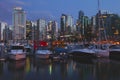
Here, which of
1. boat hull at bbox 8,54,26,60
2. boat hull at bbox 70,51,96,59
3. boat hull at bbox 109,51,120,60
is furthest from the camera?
boat hull at bbox 109,51,120,60

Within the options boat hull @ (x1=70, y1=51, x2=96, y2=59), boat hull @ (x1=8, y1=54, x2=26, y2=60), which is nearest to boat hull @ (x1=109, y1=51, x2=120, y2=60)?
boat hull @ (x1=70, y1=51, x2=96, y2=59)

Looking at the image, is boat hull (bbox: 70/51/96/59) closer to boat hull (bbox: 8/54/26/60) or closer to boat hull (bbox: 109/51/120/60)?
boat hull (bbox: 109/51/120/60)

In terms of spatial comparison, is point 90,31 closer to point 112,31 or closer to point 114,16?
point 112,31

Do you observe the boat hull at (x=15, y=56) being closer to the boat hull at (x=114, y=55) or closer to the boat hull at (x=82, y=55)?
the boat hull at (x=82, y=55)

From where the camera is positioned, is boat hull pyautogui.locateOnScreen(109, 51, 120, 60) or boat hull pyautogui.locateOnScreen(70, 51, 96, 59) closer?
boat hull pyautogui.locateOnScreen(70, 51, 96, 59)

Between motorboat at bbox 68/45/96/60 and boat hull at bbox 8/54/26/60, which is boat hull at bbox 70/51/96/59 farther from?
boat hull at bbox 8/54/26/60

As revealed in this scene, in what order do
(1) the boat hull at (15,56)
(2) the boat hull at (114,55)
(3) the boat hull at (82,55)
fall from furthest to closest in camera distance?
(2) the boat hull at (114,55), (3) the boat hull at (82,55), (1) the boat hull at (15,56)

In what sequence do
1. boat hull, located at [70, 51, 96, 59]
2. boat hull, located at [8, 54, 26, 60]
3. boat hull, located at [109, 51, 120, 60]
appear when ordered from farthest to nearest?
boat hull, located at [109, 51, 120, 60] → boat hull, located at [70, 51, 96, 59] → boat hull, located at [8, 54, 26, 60]

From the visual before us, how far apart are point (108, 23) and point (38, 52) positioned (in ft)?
355

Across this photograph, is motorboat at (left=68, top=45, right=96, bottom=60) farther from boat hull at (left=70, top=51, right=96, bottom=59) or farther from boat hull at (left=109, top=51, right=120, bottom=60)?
boat hull at (left=109, top=51, right=120, bottom=60)

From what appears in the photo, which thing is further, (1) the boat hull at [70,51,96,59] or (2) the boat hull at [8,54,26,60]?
(1) the boat hull at [70,51,96,59]

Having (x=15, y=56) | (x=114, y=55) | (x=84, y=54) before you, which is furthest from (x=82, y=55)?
(x=15, y=56)

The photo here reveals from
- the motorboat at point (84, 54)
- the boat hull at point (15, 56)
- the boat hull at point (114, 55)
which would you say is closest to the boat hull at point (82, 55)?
the motorboat at point (84, 54)

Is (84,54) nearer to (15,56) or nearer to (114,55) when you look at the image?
(114,55)
